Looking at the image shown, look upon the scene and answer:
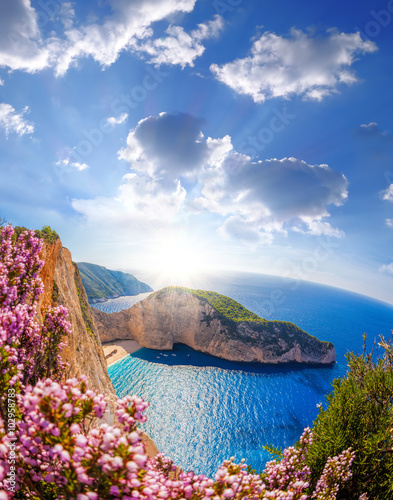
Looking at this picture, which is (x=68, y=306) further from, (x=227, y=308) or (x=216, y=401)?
(x=227, y=308)

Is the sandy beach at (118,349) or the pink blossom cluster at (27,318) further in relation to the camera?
the sandy beach at (118,349)

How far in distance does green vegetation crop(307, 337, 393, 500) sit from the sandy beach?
2260 inches

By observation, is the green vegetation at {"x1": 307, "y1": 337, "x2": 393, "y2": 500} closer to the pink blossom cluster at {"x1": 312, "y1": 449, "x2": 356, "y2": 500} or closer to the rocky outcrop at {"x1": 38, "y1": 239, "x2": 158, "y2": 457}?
the pink blossom cluster at {"x1": 312, "y1": 449, "x2": 356, "y2": 500}

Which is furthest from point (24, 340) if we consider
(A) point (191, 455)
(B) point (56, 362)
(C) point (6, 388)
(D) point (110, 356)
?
(D) point (110, 356)

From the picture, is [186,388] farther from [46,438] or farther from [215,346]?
[46,438]

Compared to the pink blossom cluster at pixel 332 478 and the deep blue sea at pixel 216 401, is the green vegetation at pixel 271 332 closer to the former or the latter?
the deep blue sea at pixel 216 401

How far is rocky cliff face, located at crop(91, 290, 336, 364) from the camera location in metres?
64.4

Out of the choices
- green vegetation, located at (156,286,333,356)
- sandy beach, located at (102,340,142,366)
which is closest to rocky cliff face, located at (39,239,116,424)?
sandy beach, located at (102,340,142,366)

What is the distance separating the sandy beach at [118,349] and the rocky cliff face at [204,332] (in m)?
2.08

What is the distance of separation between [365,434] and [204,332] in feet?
186

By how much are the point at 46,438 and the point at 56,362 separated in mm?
6226

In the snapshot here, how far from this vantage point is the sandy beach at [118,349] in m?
59.5

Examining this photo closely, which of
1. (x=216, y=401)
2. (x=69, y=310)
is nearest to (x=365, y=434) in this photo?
(x=69, y=310)

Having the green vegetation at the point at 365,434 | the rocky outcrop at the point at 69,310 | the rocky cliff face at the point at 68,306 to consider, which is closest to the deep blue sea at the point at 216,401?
the rocky outcrop at the point at 69,310
